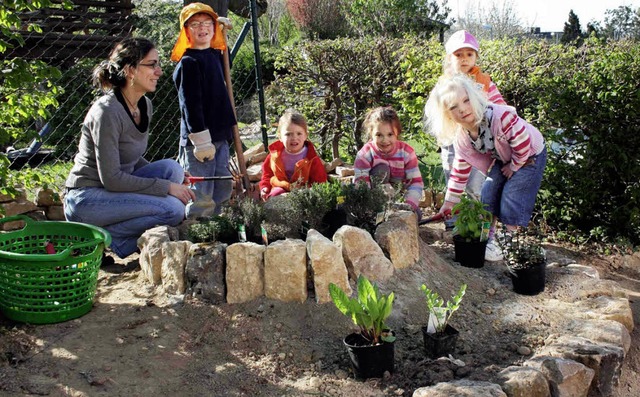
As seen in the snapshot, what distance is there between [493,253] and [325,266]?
1.45 meters

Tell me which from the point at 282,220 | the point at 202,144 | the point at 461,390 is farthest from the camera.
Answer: the point at 202,144

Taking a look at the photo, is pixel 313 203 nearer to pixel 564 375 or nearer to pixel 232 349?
pixel 232 349

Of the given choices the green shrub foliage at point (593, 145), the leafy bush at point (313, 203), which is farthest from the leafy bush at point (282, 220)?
the green shrub foliage at point (593, 145)

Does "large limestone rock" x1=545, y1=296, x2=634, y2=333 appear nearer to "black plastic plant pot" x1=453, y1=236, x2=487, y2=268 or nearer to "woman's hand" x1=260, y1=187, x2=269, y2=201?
"black plastic plant pot" x1=453, y1=236, x2=487, y2=268

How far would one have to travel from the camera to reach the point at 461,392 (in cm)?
235

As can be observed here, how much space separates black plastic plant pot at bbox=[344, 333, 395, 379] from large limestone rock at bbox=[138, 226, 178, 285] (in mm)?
1224

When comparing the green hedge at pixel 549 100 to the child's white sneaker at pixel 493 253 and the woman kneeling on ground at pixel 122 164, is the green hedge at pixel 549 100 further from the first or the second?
the woman kneeling on ground at pixel 122 164

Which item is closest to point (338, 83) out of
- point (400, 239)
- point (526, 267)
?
point (400, 239)

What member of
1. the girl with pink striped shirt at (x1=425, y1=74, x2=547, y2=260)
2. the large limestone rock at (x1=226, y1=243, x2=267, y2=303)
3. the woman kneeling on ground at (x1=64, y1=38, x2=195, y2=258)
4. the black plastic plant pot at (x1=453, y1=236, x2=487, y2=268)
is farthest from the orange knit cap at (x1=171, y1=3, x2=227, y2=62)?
the black plastic plant pot at (x1=453, y1=236, x2=487, y2=268)

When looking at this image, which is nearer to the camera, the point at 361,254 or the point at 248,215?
the point at 361,254

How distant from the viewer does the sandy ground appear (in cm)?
259

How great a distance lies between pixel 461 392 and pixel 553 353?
681mm

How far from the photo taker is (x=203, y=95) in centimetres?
428

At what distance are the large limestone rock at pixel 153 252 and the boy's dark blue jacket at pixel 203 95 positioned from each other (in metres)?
0.93
